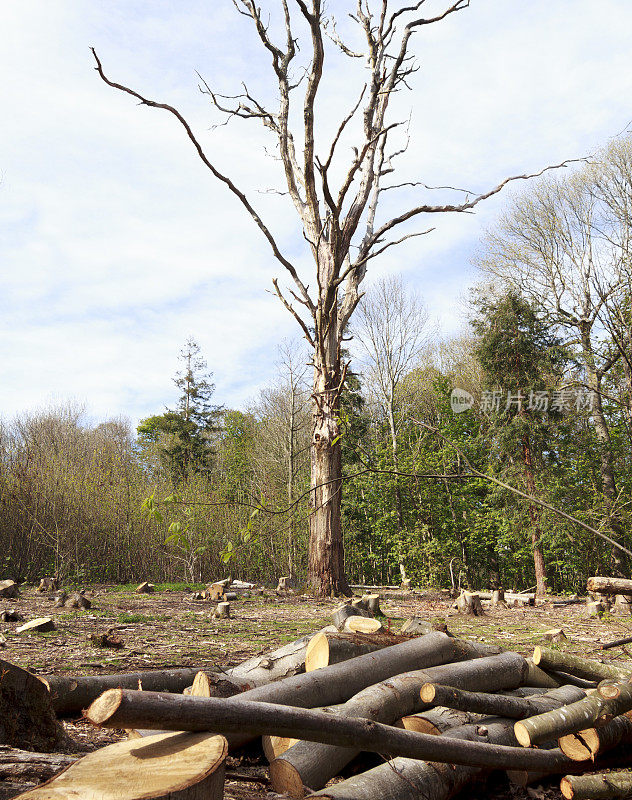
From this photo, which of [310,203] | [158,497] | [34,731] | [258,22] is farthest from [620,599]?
[258,22]

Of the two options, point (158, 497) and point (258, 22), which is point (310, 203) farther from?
point (158, 497)

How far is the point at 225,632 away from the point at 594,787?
14.3 feet

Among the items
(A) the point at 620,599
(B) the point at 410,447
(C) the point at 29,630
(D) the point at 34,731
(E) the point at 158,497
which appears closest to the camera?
(D) the point at 34,731

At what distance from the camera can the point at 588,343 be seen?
1599cm

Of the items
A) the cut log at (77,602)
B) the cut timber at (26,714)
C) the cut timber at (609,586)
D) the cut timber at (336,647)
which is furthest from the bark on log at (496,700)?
the cut log at (77,602)

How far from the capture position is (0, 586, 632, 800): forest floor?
8.82 ft

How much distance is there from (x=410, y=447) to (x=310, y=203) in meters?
9.67

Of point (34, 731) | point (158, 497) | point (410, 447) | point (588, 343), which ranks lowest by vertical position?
point (34, 731)

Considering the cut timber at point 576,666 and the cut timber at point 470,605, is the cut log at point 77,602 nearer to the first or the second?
the cut timber at point 470,605

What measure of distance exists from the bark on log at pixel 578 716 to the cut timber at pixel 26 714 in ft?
6.10

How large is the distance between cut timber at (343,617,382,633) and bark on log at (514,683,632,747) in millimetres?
1474

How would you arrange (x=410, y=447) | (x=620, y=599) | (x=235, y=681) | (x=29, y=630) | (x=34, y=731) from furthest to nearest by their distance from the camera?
1. (x=410, y=447)
2. (x=620, y=599)
3. (x=29, y=630)
4. (x=235, y=681)
5. (x=34, y=731)

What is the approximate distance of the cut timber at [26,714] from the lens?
7.76 ft

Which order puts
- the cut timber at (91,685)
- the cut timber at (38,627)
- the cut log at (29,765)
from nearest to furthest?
the cut log at (29,765), the cut timber at (91,685), the cut timber at (38,627)
